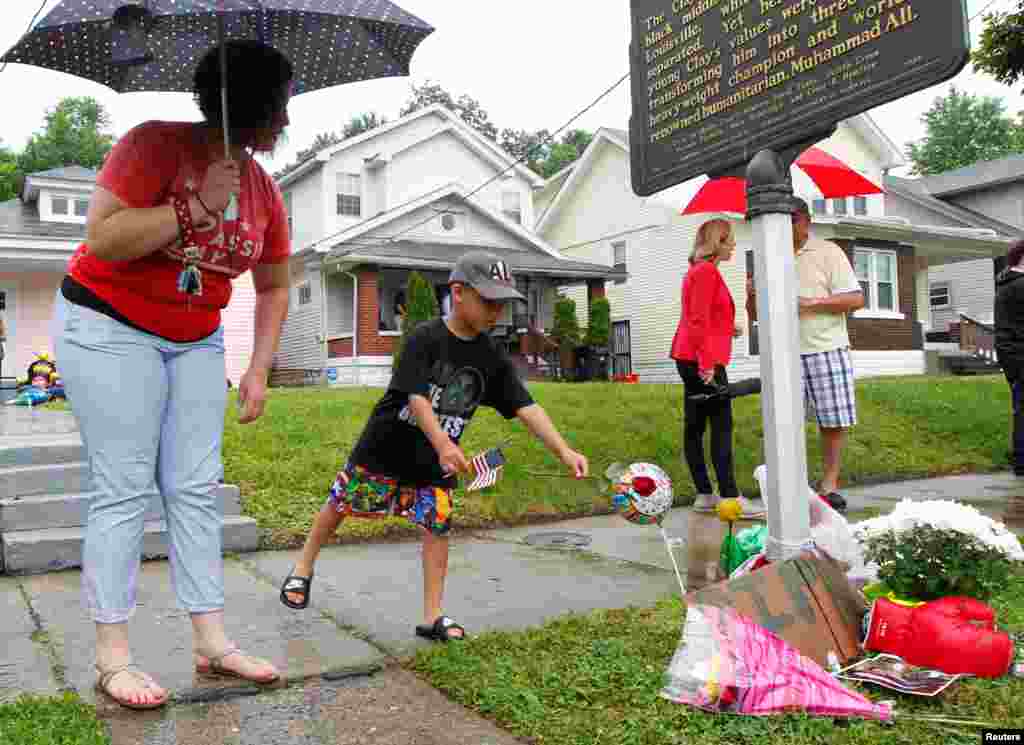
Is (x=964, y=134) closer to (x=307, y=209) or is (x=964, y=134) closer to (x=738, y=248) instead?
(x=738, y=248)

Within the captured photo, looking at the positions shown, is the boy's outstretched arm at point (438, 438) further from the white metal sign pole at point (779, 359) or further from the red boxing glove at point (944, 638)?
the red boxing glove at point (944, 638)

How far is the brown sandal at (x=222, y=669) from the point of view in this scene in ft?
9.13

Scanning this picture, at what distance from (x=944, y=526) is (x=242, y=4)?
8.76 ft

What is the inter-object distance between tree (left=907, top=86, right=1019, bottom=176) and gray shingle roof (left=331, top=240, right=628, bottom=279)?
38.8 metres

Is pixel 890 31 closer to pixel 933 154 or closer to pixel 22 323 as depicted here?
pixel 22 323

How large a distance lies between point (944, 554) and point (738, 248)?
70.2 feet

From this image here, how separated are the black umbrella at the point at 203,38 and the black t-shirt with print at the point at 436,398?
0.99 meters

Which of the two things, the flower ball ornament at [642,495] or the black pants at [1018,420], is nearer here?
the flower ball ornament at [642,495]

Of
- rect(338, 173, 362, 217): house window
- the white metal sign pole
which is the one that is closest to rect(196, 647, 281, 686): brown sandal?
the white metal sign pole

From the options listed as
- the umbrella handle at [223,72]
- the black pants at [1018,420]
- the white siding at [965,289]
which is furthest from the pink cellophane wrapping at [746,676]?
the white siding at [965,289]

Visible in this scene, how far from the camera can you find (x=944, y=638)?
2.72 m

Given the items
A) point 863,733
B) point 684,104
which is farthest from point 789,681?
point 684,104

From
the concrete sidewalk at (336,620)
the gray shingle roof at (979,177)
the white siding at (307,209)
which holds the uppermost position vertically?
the gray shingle roof at (979,177)

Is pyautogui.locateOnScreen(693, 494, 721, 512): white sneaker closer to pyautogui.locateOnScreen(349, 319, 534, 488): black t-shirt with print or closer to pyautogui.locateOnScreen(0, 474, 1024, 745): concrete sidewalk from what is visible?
pyautogui.locateOnScreen(0, 474, 1024, 745): concrete sidewalk
